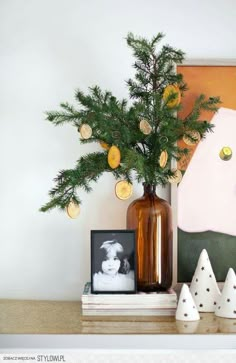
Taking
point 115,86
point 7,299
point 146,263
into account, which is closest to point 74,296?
point 7,299

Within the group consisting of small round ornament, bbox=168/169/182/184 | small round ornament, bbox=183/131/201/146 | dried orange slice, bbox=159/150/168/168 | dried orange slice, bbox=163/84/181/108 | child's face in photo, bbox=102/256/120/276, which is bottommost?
child's face in photo, bbox=102/256/120/276

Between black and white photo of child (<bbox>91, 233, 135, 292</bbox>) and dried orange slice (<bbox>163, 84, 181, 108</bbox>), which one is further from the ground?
dried orange slice (<bbox>163, 84, 181, 108</bbox>)

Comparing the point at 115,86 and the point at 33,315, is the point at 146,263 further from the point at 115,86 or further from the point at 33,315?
the point at 115,86

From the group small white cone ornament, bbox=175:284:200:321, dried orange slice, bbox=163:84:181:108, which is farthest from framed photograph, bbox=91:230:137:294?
dried orange slice, bbox=163:84:181:108

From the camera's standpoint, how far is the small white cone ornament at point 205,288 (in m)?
1.63

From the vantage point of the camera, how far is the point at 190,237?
179 cm

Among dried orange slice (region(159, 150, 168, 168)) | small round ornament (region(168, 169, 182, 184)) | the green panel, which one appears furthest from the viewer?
the green panel

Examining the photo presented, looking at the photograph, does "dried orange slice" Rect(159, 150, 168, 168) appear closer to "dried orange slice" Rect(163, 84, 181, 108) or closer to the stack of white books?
"dried orange slice" Rect(163, 84, 181, 108)

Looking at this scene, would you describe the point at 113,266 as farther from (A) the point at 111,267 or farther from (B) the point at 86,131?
(B) the point at 86,131

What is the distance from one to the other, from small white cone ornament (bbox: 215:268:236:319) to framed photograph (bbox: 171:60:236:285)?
0.23 m

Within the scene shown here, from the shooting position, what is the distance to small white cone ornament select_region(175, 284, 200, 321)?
151 cm

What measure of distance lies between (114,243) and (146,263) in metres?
0.12

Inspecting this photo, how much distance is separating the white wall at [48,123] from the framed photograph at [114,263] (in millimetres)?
253

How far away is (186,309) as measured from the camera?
152cm
